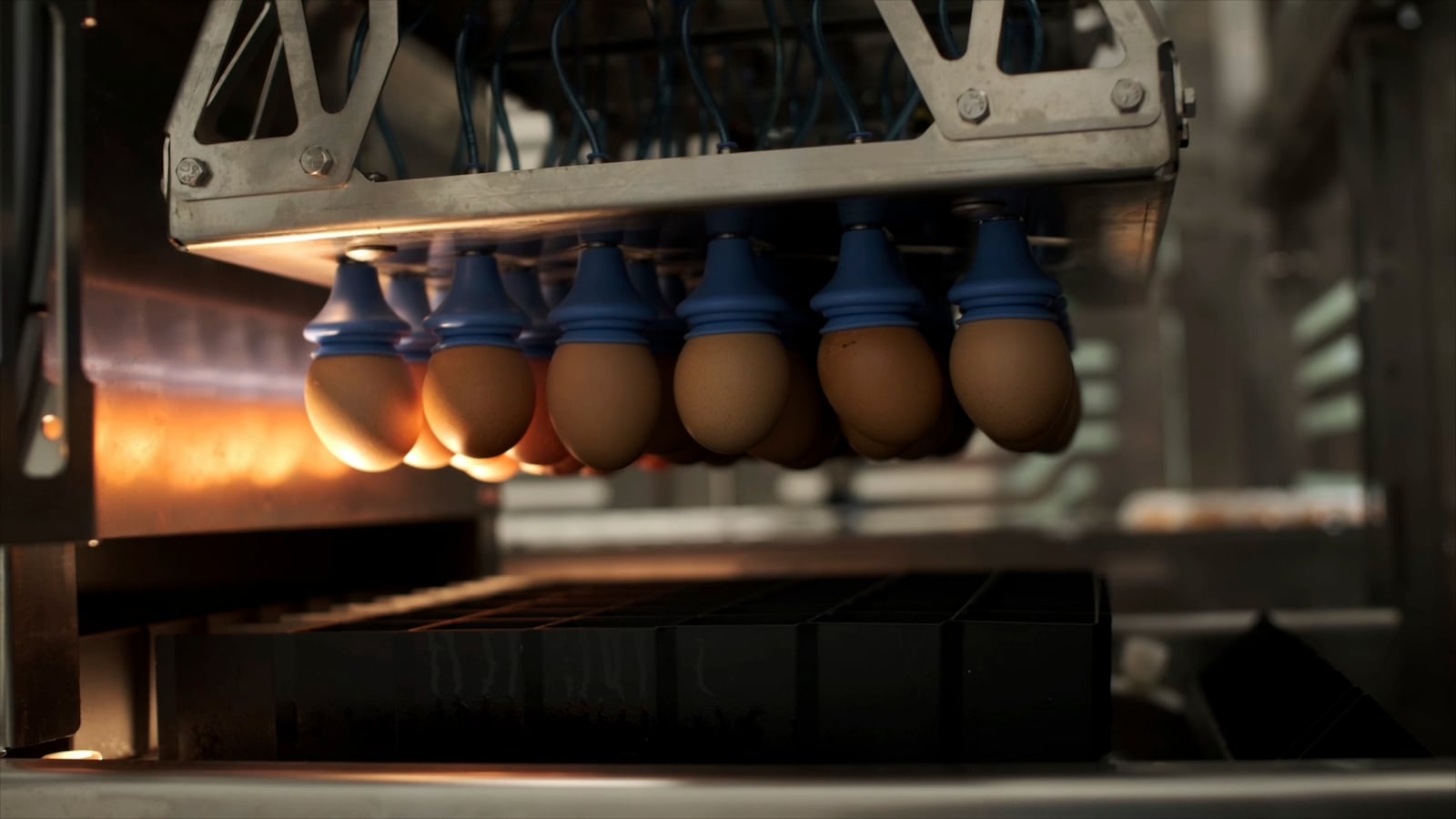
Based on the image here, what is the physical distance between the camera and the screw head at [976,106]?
0.71m

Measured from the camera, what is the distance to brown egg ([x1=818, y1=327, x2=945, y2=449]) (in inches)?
29.9

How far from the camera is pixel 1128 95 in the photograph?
687 mm

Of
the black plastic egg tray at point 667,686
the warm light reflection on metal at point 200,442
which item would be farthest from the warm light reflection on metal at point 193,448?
the black plastic egg tray at point 667,686

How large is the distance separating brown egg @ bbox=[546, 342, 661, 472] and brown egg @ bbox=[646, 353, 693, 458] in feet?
0.43

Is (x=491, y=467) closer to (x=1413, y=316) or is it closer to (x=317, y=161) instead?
(x=317, y=161)

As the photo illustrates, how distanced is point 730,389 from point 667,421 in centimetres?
19

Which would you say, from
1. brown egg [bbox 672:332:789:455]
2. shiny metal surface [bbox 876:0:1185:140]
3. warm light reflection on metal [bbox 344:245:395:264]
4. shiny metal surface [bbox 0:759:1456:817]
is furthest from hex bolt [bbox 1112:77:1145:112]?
warm light reflection on metal [bbox 344:245:395:264]

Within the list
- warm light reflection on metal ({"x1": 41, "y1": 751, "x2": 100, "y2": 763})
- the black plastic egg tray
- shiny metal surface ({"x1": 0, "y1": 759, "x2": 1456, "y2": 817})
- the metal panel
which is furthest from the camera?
the metal panel

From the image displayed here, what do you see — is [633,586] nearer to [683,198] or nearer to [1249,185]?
[683,198]

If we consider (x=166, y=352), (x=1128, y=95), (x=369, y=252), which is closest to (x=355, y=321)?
(x=369, y=252)

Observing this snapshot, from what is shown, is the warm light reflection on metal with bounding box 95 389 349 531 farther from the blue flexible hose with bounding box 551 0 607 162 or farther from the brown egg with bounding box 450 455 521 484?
the blue flexible hose with bounding box 551 0 607 162

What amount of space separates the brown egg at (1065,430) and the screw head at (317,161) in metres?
0.50

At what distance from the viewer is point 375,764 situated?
0.74 m

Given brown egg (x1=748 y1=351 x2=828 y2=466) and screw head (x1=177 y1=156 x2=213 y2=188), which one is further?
brown egg (x1=748 y1=351 x2=828 y2=466)
